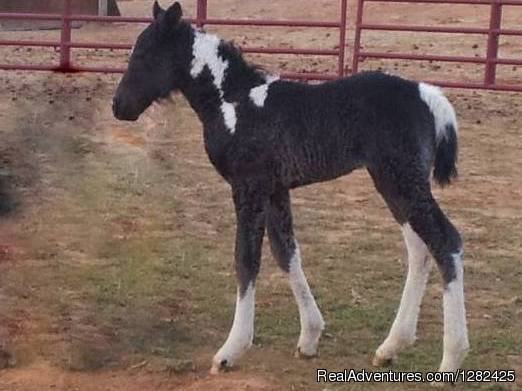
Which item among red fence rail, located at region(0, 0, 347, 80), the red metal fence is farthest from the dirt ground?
red fence rail, located at region(0, 0, 347, 80)

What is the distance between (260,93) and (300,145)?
329 mm

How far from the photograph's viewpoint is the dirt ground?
5.43 meters

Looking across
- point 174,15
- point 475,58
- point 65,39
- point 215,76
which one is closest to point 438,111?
point 215,76

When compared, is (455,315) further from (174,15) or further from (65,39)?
(65,39)

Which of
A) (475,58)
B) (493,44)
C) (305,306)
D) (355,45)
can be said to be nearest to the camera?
(305,306)

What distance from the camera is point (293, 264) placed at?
17.8 ft

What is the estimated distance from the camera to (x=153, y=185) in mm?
9141

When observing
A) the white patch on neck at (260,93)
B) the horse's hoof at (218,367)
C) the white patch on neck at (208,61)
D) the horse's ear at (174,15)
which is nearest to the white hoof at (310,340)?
the horse's hoof at (218,367)

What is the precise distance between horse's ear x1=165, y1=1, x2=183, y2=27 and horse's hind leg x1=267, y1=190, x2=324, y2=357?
91 centimetres

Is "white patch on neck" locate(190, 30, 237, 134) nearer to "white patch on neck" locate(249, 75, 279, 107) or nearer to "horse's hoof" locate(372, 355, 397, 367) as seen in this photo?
"white patch on neck" locate(249, 75, 279, 107)

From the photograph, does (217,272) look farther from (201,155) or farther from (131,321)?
(201,155)

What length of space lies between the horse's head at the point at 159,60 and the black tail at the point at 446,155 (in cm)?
120

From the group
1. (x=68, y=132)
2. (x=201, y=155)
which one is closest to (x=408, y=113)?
(x=201, y=155)

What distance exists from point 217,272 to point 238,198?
5.87 feet
